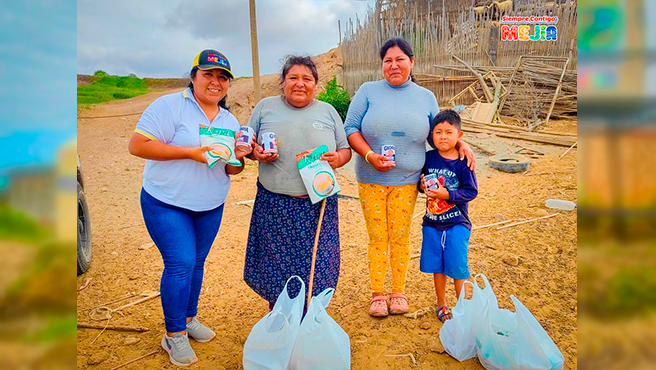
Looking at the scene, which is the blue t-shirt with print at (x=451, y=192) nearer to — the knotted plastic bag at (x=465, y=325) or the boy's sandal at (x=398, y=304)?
the knotted plastic bag at (x=465, y=325)

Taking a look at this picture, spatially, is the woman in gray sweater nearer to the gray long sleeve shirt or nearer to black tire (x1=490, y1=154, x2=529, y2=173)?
the gray long sleeve shirt

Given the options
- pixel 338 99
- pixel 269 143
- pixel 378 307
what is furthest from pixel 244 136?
pixel 338 99

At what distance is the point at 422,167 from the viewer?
3014 millimetres

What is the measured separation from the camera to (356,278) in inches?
155

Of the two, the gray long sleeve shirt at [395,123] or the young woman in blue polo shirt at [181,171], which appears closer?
the young woman in blue polo shirt at [181,171]

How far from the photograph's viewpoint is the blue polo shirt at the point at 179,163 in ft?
7.84

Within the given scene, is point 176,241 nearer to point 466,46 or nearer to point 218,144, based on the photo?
point 218,144

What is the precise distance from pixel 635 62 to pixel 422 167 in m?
2.52

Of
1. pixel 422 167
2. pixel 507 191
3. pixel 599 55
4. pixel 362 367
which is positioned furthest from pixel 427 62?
pixel 599 55

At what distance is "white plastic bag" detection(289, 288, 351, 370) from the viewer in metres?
2.29

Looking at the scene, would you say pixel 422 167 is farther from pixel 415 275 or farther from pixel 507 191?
pixel 507 191

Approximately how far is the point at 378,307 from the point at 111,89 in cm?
3081

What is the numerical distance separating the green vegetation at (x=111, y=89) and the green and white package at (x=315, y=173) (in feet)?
71.4

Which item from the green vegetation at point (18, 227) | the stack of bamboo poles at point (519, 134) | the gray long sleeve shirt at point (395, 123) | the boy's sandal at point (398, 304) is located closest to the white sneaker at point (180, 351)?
the boy's sandal at point (398, 304)
